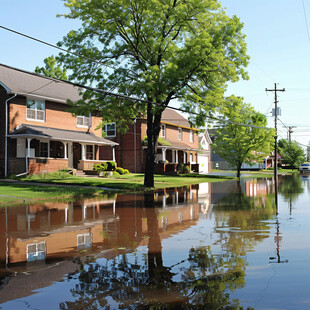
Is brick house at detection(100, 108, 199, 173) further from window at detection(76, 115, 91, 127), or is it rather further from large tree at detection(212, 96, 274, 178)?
window at detection(76, 115, 91, 127)

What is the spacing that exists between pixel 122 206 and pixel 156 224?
16.8 ft

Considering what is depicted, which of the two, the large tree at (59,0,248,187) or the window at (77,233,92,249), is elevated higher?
the large tree at (59,0,248,187)

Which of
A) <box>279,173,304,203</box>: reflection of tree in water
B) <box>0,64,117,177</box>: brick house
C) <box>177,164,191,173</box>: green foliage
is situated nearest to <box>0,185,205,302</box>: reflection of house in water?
<box>279,173,304,203</box>: reflection of tree in water

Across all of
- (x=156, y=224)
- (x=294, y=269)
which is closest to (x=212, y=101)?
(x=156, y=224)

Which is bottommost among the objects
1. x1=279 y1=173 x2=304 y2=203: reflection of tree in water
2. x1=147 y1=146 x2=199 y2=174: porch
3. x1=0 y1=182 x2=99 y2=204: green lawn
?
x1=279 y1=173 x2=304 y2=203: reflection of tree in water

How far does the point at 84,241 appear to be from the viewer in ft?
29.5

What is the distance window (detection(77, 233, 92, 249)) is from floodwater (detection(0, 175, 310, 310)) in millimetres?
23

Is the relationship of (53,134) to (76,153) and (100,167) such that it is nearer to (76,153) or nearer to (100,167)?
(76,153)

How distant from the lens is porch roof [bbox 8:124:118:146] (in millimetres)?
30078

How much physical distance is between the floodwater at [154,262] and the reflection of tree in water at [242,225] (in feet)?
0.09

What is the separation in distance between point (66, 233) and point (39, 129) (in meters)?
23.6

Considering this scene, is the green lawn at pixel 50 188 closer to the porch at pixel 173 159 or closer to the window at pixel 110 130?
the window at pixel 110 130

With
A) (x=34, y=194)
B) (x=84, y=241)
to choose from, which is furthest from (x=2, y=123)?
(x=84, y=241)

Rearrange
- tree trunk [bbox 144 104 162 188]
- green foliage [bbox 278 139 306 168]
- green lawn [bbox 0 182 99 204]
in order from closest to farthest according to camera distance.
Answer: green lawn [bbox 0 182 99 204] < tree trunk [bbox 144 104 162 188] < green foliage [bbox 278 139 306 168]
